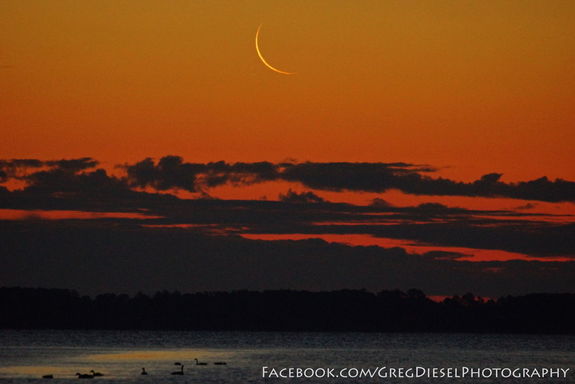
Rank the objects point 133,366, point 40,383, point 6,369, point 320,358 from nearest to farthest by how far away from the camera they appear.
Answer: point 40,383
point 6,369
point 133,366
point 320,358

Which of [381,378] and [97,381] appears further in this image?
[381,378]

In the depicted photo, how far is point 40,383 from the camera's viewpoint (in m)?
107

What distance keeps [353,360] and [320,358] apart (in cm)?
840

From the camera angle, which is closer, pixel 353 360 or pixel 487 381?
pixel 487 381

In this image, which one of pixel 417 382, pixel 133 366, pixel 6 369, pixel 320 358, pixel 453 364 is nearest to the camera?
pixel 417 382

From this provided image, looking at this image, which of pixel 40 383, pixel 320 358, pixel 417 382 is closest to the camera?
pixel 40 383

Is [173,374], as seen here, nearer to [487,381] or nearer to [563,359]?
[487,381]

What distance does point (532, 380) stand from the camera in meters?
121

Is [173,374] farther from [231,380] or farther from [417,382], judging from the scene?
[417,382]

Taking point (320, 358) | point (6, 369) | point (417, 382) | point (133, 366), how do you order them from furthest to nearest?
point (320, 358)
point (133, 366)
point (6, 369)
point (417, 382)

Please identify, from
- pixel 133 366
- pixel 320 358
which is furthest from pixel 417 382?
pixel 320 358

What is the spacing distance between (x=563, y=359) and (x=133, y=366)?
7204cm

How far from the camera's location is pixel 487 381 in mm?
117562

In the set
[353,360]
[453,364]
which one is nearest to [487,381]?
[453,364]
